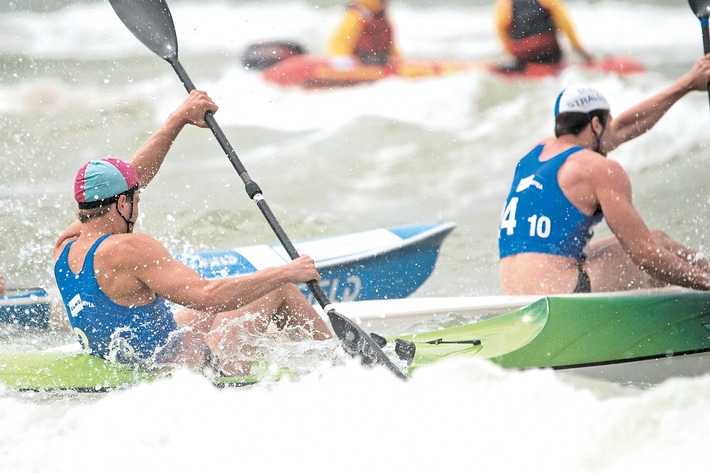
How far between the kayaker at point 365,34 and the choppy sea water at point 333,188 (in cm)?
53

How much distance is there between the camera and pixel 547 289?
526 cm

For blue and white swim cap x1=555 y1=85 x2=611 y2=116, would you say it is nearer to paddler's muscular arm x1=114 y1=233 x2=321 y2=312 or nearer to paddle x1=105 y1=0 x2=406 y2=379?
paddle x1=105 y1=0 x2=406 y2=379

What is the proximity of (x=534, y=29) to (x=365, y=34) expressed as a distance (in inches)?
91.4

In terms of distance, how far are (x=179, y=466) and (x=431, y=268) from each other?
12.5ft

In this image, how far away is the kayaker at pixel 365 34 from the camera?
13844 millimetres

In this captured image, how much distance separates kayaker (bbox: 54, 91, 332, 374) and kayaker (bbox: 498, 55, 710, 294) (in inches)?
57.2

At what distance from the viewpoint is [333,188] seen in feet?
36.9

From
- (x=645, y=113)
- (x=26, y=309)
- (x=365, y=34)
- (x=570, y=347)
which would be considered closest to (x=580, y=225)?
(x=570, y=347)

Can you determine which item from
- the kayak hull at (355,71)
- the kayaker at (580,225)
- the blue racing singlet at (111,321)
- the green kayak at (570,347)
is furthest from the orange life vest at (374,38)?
the blue racing singlet at (111,321)

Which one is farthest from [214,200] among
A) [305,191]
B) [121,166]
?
[121,166]

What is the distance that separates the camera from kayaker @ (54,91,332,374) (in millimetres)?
3980

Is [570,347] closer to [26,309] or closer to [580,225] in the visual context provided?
[580,225]

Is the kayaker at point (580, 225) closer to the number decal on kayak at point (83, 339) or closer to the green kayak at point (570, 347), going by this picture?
the green kayak at point (570, 347)

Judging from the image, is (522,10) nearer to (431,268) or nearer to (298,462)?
(431,268)
